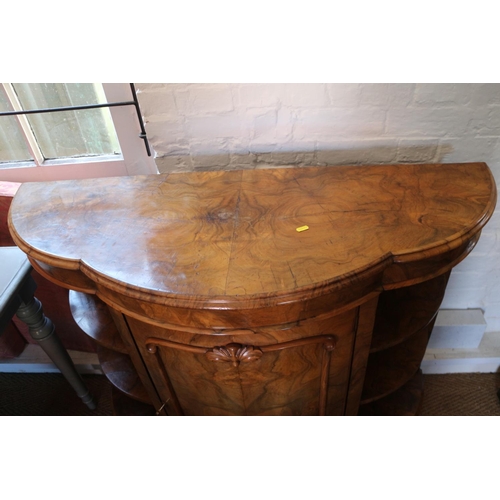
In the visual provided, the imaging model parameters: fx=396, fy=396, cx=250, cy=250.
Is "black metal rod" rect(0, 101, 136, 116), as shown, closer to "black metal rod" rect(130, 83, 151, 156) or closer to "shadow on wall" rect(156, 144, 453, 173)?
"black metal rod" rect(130, 83, 151, 156)

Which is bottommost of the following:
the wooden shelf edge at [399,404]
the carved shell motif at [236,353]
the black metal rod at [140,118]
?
the wooden shelf edge at [399,404]

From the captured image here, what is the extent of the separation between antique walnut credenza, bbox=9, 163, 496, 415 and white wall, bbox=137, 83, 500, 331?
122 mm

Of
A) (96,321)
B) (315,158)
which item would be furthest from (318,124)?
(96,321)

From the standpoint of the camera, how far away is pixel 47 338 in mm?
1041

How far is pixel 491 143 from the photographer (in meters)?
0.90

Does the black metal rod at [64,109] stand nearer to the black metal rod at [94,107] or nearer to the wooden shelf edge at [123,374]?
the black metal rod at [94,107]

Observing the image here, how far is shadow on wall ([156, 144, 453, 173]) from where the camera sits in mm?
907

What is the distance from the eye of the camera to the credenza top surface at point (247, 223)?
57cm

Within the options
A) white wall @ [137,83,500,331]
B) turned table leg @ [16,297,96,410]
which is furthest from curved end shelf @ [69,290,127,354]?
white wall @ [137,83,500,331]

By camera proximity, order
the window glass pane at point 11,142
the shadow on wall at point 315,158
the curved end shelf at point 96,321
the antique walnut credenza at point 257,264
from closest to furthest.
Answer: the antique walnut credenza at point 257,264
the curved end shelf at point 96,321
the shadow on wall at point 315,158
the window glass pane at point 11,142

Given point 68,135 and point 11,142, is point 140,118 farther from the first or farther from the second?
point 11,142

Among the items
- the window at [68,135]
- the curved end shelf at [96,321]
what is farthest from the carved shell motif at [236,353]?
the window at [68,135]

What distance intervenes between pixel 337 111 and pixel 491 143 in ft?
1.20

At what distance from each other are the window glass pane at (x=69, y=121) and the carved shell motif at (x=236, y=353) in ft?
2.31
